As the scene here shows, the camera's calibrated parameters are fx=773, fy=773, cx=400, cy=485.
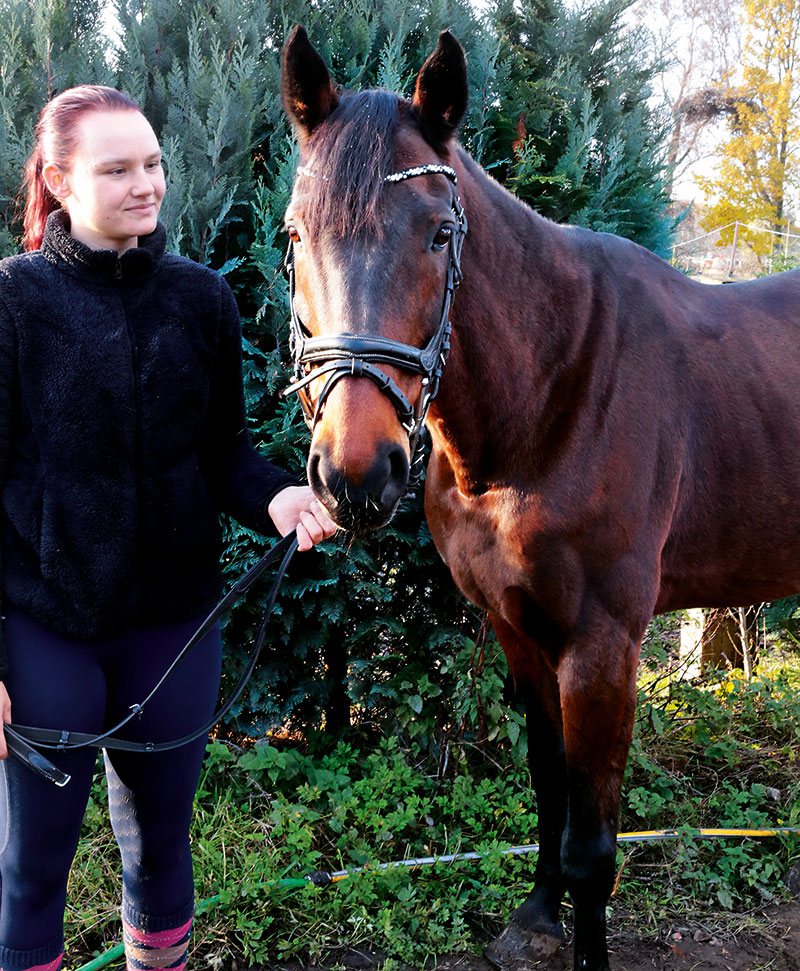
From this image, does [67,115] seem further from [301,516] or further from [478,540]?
[478,540]

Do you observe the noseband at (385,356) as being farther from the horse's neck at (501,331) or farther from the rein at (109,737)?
the rein at (109,737)

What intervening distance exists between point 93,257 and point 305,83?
2.00 ft

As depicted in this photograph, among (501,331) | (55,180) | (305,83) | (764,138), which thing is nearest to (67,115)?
(55,180)

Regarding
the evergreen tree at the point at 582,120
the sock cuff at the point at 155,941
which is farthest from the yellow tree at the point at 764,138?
the sock cuff at the point at 155,941

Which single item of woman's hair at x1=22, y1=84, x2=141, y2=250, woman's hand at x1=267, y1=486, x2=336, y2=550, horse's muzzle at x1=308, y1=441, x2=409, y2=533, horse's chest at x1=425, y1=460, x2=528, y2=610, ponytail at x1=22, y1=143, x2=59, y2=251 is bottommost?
horse's chest at x1=425, y1=460, x2=528, y2=610

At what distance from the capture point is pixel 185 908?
181 centimetres

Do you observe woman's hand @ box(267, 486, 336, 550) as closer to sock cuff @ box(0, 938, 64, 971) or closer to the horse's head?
the horse's head

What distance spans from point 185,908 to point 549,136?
129 inches

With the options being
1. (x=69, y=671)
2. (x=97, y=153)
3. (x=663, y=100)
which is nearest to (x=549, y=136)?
(x=663, y=100)

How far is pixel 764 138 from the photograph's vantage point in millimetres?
14328

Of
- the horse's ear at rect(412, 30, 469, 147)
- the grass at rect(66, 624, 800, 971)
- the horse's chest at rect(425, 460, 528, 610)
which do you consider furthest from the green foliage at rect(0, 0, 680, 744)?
the horse's ear at rect(412, 30, 469, 147)

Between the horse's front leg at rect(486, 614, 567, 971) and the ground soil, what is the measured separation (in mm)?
58

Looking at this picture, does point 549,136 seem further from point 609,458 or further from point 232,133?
point 609,458

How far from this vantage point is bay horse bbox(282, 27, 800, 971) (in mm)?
1499
